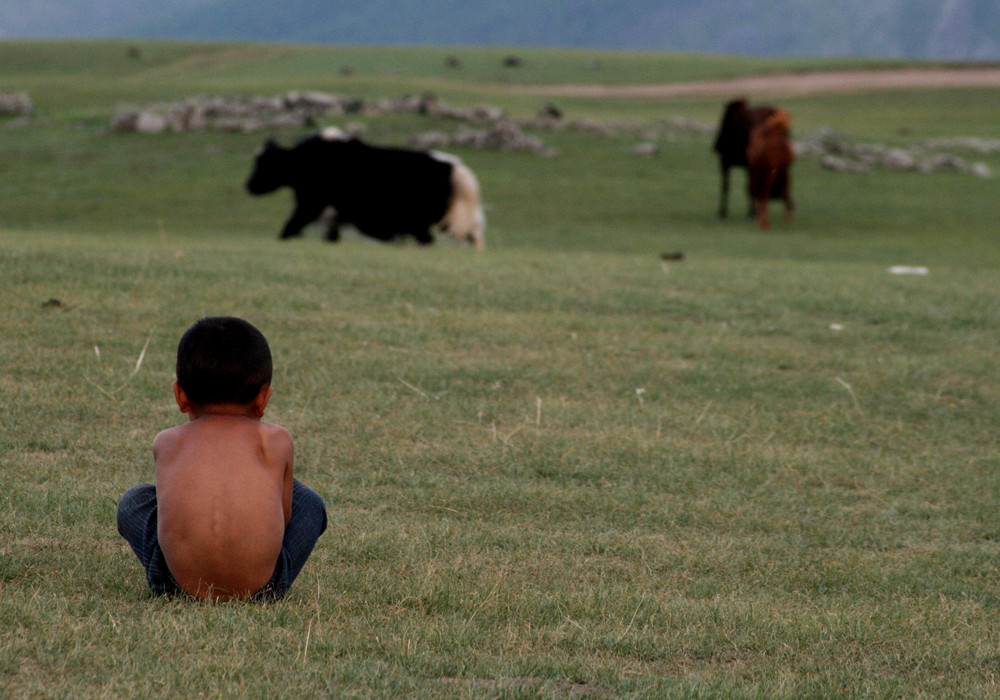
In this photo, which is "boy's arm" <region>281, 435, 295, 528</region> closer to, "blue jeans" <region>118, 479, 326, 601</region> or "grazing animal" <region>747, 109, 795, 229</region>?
"blue jeans" <region>118, 479, 326, 601</region>

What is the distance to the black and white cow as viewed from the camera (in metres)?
16.2

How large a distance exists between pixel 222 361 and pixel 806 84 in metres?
77.8

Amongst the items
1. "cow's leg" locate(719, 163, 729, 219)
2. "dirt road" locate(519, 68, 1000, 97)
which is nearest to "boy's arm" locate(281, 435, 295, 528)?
"cow's leg" locate(719, 163, 729, 219)

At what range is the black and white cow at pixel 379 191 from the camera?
16156 millimetres

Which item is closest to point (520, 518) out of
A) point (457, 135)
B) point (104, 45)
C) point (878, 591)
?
point (878, 591)

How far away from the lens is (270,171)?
663 inches

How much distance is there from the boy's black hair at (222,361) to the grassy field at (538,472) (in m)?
0.66

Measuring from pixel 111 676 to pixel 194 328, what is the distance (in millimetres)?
1048

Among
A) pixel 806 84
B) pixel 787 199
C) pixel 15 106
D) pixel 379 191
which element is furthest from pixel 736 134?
pixel 806 84

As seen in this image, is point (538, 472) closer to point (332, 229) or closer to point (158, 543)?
point (158, 543)

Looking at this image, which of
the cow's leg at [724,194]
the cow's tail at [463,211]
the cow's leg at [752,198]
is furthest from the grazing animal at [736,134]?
the cow's tail at [463,211]

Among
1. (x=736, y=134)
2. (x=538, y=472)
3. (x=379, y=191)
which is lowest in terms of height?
(x=538, y=472)

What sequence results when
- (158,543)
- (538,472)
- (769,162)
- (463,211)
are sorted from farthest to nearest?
(769,162) < (463,211) < (538,472) < (158,543)

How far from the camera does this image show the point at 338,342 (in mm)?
7590
